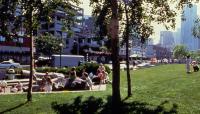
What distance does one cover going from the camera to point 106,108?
15.3 metres

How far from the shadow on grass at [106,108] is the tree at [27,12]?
3.19m

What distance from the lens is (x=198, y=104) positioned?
1542 centimetres

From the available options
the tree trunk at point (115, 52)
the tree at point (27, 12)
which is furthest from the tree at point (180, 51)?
the tree at point (27, 12)

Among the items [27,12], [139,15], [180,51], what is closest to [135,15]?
[139,15]

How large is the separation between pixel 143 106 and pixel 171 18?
14.1 feet

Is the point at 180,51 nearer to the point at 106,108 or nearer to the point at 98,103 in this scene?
the point at 98,103

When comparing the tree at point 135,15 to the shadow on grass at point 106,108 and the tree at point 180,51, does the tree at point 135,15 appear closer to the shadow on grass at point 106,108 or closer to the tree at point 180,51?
the shadow on grass at point 106,108

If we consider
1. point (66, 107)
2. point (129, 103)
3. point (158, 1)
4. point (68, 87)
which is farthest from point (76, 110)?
point (68, 87)

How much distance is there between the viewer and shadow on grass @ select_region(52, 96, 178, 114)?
1438cm

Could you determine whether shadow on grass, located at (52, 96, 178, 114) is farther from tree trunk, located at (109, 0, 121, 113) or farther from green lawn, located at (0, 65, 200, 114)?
tree trunk, located at (109, 0, 121, 113)

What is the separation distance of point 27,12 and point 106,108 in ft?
14.7

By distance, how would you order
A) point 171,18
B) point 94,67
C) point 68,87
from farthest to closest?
point 94,67
point 68,87
point 171,18

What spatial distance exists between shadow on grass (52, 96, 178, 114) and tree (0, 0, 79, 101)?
3192 mm

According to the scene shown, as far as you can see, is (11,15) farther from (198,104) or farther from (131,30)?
(198,104)
